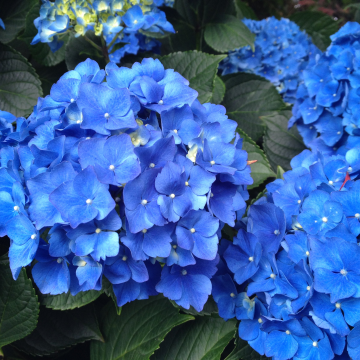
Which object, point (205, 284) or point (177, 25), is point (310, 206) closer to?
point (205, 284)

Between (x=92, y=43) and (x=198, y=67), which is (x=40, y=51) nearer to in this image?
(x=92, y=43)

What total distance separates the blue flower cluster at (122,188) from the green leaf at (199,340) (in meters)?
0.19

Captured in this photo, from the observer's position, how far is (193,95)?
0.68 m

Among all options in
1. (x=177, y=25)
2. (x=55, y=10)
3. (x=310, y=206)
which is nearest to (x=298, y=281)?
(x=310, y=206)

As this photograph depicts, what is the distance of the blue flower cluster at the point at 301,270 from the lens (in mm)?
608

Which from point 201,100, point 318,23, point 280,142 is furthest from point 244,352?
point 318,23

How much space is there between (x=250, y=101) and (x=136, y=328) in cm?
101

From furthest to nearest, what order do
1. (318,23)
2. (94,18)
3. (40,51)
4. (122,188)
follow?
(318,23), (40,51), (94,18), (122,188)

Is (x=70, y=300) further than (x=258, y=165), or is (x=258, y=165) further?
(x=258, y=165)

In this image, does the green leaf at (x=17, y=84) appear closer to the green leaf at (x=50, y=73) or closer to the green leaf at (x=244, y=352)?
the green leaf at (x=50, y=73)

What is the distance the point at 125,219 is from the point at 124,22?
2.30 ft

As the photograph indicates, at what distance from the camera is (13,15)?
1314mm

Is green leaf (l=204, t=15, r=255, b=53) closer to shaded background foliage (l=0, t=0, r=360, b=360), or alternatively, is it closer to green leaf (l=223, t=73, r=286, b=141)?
shaded background foliage (l=0, t=0, r=360, b=360)

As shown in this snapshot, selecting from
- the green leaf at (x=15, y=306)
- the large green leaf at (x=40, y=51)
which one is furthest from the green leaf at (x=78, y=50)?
the green leaf at (x=15, y=306)
